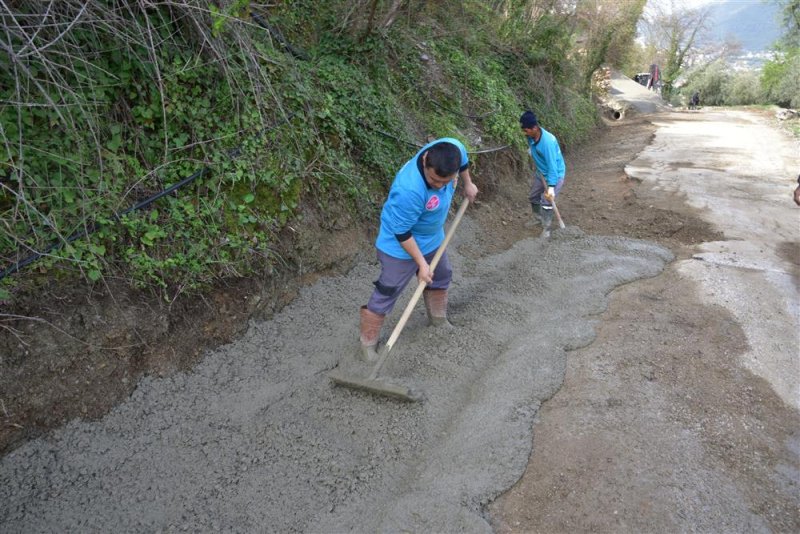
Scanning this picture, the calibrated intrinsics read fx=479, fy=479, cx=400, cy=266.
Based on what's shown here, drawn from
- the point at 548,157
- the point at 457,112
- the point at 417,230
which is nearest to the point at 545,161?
the point at 548,157

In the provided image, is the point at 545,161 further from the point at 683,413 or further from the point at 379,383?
the point at 379,383

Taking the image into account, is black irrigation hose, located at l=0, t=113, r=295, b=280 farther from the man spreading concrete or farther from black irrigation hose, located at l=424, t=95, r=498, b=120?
black irrigation hose, located at l=424, t=95, r=498, b=120

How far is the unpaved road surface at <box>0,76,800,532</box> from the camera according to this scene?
7.81 ft

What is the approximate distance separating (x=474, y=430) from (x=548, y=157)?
12.5 ft

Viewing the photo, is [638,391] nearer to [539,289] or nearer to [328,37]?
[539,289]

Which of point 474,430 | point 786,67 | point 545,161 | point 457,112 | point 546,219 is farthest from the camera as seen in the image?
point 786,67

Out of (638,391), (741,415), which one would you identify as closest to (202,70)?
(638,391)

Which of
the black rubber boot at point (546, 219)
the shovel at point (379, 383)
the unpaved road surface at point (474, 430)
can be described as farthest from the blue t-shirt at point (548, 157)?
the shovel at point (379, 383)

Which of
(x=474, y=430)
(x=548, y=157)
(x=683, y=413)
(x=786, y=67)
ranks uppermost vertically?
(x=786, y=67)

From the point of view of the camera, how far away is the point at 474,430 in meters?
2.90

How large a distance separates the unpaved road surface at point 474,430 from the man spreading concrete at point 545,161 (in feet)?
5.95

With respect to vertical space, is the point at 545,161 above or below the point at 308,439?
above

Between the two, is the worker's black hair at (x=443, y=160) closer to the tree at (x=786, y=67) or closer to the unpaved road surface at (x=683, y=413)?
the unpaved road surface at (x=683, y=413)

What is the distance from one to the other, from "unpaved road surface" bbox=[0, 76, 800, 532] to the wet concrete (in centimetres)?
1
